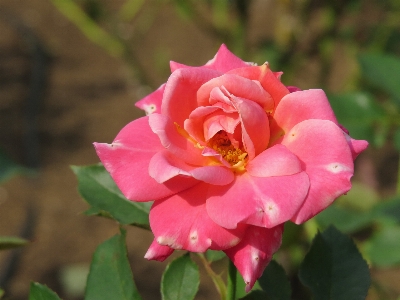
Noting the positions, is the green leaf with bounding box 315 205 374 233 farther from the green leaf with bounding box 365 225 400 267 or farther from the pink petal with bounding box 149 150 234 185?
the pink petal with bounding box 149 150 234 185

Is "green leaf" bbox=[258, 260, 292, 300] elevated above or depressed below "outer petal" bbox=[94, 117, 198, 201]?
below

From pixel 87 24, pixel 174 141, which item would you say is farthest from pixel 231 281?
pixel 87 24

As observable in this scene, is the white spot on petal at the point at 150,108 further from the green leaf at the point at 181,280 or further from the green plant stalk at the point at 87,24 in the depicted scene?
the green plant stalk at the point at 87,24

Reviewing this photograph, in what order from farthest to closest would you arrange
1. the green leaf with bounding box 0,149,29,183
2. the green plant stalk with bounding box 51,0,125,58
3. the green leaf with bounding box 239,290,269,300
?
the green plant stalk with bounding box 51,0,125,58 → the green leaf with bounding box 0,149,29,183 → the green leaf with bounding box 239,290,269,300

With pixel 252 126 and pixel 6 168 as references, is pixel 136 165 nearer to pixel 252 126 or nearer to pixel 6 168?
pixel 252 126

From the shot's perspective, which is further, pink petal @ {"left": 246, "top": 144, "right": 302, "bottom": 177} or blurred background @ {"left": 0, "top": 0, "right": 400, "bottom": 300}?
blurred background @ {"left": 0, "top": 0, "right": 400, "bottom": 300}

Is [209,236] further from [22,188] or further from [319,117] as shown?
[22,188]

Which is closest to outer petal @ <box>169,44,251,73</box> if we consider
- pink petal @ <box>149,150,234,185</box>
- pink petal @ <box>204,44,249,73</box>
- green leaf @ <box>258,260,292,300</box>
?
pink petal @ <box>204,44,249,73</box>
